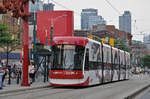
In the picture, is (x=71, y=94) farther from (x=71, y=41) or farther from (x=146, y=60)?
(x=146, y=60)

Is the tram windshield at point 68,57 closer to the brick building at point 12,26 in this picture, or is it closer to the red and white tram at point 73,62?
the red and white tram at point 73,62

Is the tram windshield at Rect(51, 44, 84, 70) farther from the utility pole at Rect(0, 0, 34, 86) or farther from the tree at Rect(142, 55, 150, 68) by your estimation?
the tree at Rect(142, 55, 150, 68)

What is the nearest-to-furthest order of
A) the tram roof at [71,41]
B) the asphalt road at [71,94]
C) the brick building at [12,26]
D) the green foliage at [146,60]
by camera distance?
the asphalt road at [71,94]
the tram roof at [71,41]
the brick building at [12,26]
the green foliage at [146,60]

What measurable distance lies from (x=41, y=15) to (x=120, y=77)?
141 ft

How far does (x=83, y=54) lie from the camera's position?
21.6 meters

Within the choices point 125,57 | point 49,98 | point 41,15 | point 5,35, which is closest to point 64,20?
point 41,15

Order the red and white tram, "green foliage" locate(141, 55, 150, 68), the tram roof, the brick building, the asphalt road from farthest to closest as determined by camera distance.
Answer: "green foliage" locate(141, 55, 150, 68) < the brick building < the tram roof < the red and white tram < the asphalt road

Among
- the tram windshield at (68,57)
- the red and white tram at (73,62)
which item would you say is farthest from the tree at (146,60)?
the tram windshield at (68,57)

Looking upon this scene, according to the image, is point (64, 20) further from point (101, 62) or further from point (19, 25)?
point (101, 62)

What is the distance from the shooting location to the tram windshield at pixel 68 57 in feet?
69.3

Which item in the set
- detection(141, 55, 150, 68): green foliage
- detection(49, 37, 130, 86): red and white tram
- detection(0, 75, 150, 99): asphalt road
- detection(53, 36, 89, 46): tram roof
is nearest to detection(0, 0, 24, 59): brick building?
detection(49, 37, 130, 86): red and white tram

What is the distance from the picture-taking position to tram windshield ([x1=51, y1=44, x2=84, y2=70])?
21.1m

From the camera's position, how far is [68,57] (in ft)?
69.5

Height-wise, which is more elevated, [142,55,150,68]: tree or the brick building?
the brick building
